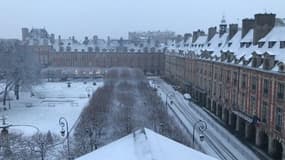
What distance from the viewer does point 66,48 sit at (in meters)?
124

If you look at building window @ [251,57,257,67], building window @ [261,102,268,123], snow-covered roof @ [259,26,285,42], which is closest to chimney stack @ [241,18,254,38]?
snow-covered roof @ [259,26,285,42]

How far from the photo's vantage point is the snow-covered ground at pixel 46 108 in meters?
49.6

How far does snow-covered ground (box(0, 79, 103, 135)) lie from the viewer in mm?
49594

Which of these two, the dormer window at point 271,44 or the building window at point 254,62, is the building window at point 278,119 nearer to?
the building window at point 254,62

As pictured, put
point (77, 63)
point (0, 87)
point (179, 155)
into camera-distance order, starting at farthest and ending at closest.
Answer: point (77, 63), point (0, 87), point (179, 155)

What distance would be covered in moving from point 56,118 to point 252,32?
31.5m

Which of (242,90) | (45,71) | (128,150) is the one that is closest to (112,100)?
(242,90)

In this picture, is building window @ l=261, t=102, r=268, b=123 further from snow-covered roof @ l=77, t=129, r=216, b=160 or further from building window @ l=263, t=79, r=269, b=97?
snow-covered roof @ l=77, t=129, r=216, b=160

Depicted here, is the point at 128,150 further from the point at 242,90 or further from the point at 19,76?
the point at 19,76

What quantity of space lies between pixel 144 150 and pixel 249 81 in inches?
1331

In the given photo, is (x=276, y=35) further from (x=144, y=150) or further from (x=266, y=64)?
(x=144, y=150)

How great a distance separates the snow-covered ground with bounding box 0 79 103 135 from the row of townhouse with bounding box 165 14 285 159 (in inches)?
879

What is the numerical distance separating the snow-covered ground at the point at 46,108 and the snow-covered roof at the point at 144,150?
31215mm

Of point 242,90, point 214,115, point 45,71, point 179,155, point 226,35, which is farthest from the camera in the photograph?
point 45,71
